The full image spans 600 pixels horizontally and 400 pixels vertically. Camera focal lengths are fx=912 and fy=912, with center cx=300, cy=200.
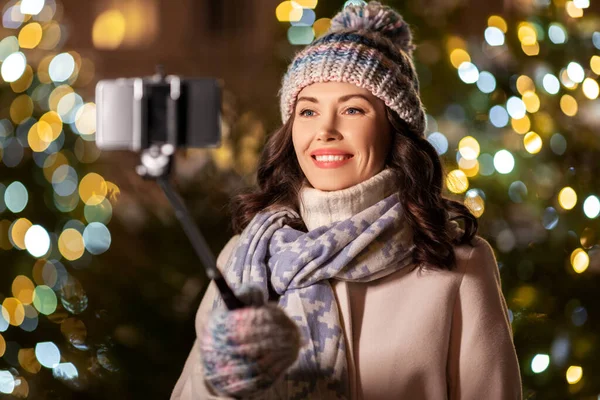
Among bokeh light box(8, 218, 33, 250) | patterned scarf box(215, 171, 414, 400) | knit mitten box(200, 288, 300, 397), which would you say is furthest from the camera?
bokeh light box(8, 218, 33, 250)

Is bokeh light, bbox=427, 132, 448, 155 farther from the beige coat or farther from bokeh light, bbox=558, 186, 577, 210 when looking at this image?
the beige coat

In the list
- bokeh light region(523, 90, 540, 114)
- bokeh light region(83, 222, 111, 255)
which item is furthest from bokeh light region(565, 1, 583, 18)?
bokeh light region(83, 222, 111, 255)

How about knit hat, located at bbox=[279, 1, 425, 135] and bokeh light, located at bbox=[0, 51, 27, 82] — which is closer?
knit hat, located at bbox=[279, 1, 425, 135]

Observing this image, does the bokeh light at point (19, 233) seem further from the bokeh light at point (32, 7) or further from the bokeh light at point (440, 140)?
the bokeh light at point (440, 140)

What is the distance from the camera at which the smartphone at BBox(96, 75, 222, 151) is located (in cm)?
117

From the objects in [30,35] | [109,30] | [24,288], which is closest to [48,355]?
[24,288]

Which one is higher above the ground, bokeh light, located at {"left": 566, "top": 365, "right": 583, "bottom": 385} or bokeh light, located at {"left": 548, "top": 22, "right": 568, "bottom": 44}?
bokeh light, located at {"left": 548, "top": 22, "right": 568, "bottom": 44}

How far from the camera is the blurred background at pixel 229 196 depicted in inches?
90.1

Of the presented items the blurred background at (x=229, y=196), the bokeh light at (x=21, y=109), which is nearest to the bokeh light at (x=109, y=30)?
the blurred background at (x=229, y=196)

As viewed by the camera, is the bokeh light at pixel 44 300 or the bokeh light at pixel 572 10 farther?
the bokeh light at pixel 44 300

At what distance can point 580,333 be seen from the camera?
2.34 metres

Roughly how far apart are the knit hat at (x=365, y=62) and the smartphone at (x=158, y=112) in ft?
1.86

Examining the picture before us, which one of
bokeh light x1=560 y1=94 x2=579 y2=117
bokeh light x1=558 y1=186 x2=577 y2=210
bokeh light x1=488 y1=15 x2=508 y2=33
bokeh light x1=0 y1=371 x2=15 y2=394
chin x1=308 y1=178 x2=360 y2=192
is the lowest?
bokeh light x1=0 y1=371 x2=15 y2=394

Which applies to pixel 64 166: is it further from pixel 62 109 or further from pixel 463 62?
pixel 463 62
